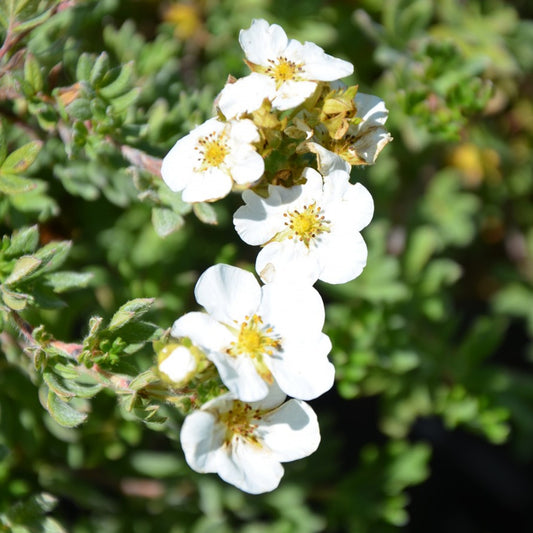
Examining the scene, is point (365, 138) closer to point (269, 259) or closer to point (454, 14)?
point (269, 259)

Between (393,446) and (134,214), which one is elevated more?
(134,214)

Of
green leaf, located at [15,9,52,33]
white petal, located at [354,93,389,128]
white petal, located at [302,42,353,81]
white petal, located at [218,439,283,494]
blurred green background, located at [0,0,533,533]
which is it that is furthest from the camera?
blurred green background, located at [0,0,533,533]

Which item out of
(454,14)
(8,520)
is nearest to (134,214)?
(8,520)

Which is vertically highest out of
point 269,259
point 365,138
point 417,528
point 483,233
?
point 365,138

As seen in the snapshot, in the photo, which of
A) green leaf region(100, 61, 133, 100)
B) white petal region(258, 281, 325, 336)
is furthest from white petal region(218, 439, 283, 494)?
green leaf region(100, 61, 133, 100)

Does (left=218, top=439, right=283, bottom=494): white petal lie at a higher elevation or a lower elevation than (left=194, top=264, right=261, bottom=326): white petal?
lower

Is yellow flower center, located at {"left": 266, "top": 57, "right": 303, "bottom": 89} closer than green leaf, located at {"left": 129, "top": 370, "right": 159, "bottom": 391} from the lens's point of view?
No

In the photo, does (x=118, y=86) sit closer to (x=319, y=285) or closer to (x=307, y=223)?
(x=307, y=223)

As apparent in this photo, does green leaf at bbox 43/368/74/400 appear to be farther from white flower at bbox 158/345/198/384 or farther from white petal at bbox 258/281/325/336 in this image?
white petal at bbox 258/281/325/336

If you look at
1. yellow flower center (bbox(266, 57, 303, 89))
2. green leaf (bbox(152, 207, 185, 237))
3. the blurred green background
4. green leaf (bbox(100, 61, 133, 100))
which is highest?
yellow flower center (bbox(266, 57, 303, 89))
